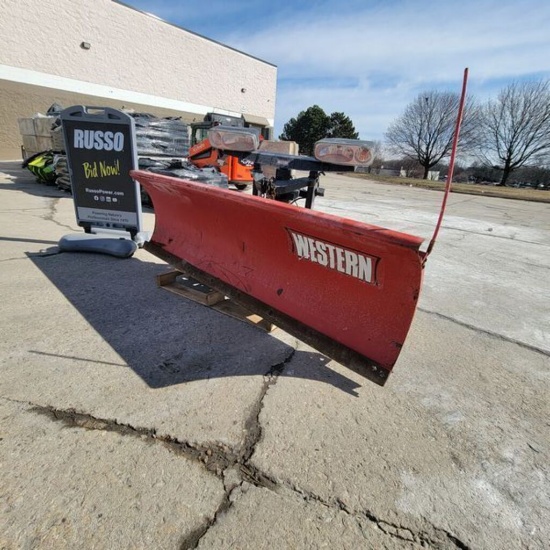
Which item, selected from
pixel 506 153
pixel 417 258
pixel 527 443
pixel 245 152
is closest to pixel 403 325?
pixel 417 258

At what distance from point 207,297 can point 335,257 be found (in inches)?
57.4

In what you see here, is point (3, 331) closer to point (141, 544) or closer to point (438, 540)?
point (141, 544)

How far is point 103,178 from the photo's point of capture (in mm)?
4473

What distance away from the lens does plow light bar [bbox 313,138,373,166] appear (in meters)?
2.88

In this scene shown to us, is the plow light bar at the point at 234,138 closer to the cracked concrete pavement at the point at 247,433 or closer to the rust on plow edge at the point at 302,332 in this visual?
the rust on plow edge at the point at 302,332

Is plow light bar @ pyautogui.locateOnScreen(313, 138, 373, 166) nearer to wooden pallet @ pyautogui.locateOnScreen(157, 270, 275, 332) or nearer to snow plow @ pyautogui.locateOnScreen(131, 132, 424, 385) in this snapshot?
snow plow @ pyautogui.locateOnScreen(131, 132, 424, 385)

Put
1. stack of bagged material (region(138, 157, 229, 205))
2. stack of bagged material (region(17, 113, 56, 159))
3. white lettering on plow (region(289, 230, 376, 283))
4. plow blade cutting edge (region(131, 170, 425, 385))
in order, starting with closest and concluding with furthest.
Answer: plow blade cutting edge (region(131, 170, 425, 385)) < white lettering on plow (region(289, 230, 376, 283)) < stack of bagged material (region(138, 157, 229, 205)) < stack of bagged material (region(17, 113, 56, 159))

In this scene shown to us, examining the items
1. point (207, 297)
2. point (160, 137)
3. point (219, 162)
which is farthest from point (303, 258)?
point (219, 162)

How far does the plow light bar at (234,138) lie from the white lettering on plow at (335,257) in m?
1.68

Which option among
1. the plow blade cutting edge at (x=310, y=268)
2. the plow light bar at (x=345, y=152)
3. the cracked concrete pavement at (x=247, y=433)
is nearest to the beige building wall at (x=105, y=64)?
the cracked concrete pavement at (x=247, y=433)

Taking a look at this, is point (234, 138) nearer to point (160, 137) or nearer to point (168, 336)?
point (168, 336)

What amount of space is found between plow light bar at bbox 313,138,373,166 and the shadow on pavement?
166 centimetres

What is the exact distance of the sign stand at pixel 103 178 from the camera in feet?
14.0

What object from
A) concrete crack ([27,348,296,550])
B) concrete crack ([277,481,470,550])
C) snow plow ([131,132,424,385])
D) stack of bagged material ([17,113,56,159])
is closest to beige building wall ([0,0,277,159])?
stack of bagged material ([17,113,56,159])
